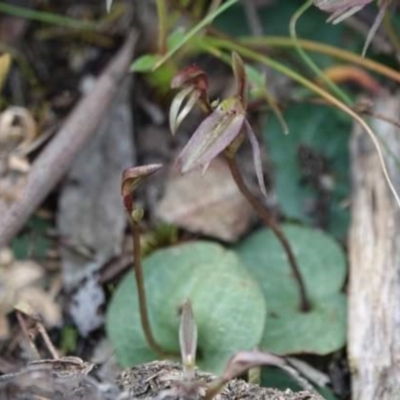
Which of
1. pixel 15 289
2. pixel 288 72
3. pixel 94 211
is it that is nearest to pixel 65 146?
pixel 94 211

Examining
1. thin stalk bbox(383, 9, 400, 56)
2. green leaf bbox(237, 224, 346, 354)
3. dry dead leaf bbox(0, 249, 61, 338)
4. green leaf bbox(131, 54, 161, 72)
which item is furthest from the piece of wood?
dry dead leaf bbox(0, 249, 61, 338)

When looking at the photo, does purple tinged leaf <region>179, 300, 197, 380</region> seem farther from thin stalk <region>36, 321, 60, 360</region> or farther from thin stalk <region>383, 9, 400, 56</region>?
thin stalk <region>383, 9, 400, 56</region>

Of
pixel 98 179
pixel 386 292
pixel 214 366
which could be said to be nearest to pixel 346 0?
pixel 386 292

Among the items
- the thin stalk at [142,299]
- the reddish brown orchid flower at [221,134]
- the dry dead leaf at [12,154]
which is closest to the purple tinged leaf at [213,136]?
the reddish brown orchid flower at [221,134]

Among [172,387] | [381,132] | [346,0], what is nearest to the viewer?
[172,387]

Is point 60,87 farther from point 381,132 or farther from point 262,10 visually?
point 381,132

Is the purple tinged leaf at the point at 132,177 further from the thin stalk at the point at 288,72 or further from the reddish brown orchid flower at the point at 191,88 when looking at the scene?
the thin stalk at the point at 288,72

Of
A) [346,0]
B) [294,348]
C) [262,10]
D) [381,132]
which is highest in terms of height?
[346,0]
